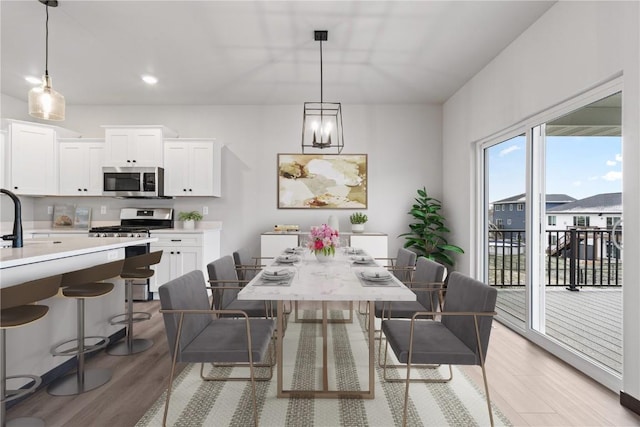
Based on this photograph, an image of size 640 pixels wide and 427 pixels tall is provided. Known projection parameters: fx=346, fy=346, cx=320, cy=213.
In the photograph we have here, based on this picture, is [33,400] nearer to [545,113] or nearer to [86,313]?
[86,313]

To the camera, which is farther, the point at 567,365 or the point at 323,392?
the point at 567,365

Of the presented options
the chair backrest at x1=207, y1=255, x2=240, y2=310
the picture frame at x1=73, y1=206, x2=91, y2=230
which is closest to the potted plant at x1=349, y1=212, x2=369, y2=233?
the chair backrest at x1=207, y1=255, x2=240, y2=310

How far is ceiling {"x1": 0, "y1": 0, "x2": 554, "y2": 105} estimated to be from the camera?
2818 millimetres

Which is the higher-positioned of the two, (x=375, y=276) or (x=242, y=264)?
(x=375, y=276)

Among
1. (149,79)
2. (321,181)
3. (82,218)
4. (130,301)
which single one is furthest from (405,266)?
(82,218)

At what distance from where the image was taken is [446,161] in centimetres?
517

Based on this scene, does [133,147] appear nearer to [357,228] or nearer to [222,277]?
[222,277]

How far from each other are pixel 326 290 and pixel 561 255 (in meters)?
3.38

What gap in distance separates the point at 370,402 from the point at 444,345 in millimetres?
624

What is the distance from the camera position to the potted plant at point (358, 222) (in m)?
5.02

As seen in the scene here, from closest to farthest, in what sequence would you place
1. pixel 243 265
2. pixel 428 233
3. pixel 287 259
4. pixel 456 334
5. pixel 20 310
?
pixel 20 310, pixel 456 334, pixel 287 259, pixel 243 265, pixel 428 233

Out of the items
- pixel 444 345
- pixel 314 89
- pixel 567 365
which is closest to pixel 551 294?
pixel 567 365

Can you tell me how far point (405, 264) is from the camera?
3369 millimetres

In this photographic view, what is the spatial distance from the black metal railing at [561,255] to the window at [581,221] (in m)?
0.15
